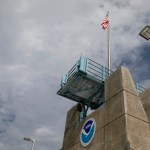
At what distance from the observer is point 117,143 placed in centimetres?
1576

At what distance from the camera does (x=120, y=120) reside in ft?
53.9

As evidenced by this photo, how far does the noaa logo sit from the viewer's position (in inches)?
758

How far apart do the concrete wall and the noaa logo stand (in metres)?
0.35

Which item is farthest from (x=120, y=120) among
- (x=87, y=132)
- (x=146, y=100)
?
(x=87, y=132)

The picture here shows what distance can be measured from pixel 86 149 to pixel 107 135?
9.20 ft

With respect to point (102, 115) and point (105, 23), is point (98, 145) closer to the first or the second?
point (102, 115)

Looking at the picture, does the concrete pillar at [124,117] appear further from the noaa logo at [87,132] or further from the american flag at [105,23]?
the american flag at [105,23]

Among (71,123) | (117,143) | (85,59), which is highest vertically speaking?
(85,59)

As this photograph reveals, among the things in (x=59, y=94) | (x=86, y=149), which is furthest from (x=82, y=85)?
(x=86, y=149)

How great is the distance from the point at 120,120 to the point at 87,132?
429cm

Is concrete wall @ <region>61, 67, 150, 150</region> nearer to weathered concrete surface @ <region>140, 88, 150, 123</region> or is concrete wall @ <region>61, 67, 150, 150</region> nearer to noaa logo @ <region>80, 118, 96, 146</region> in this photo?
noaa logo @ <region>80, 118, 96, 146</region>

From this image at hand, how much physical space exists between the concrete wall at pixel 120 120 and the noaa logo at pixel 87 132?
1.16 feet

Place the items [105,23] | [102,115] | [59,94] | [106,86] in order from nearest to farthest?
[102,115] → [106,86] → [59,94] → [105,23]

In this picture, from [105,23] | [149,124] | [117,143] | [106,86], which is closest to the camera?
[117,143]
